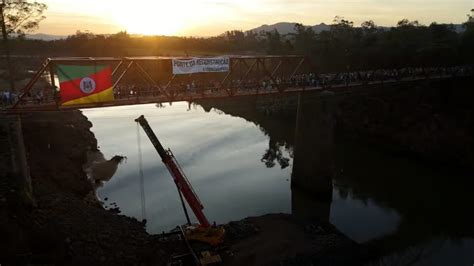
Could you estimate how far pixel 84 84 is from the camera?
23.5 metres

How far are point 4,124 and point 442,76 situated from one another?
47.0m

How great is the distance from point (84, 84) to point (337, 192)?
25.4m

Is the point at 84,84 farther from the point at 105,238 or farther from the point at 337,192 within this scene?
the point at 337,192

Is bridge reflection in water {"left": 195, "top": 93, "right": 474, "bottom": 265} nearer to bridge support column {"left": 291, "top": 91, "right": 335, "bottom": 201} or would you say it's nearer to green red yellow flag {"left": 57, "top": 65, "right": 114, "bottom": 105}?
bridge support column {"left": 291, "top": 91, "right": 335, "bottom": 201}

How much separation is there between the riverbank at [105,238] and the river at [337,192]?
3.97 metres

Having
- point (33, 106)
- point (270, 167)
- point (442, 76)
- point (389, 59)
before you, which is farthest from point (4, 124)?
point (389, 59)

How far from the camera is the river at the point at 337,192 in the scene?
29.7 metres

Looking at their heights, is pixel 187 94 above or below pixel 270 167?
above

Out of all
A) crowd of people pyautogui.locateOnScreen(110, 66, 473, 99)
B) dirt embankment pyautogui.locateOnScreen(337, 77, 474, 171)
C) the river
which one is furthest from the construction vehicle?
dirt embankment pyautogui.locateOnScreen(337, 77, 474, 171)

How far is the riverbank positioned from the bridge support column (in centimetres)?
807

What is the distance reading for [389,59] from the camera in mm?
65562

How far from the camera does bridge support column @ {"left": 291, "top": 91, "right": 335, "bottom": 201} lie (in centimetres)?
3609

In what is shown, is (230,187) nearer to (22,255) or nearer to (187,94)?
(187,94)

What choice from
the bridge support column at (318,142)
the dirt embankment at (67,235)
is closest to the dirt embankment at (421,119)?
the bridge support column at (318,142)
